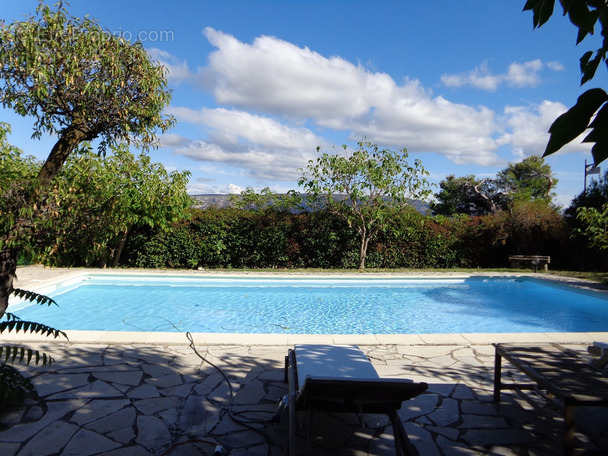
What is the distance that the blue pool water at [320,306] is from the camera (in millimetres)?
8242

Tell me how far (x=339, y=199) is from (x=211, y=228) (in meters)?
4.48

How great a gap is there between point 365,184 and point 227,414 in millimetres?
10890

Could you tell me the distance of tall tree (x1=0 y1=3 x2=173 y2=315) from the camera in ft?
13.3

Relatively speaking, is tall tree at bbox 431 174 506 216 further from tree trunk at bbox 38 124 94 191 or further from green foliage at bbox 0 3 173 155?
tree trunk at bbox 38 124 94 191

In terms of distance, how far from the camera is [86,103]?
429cm

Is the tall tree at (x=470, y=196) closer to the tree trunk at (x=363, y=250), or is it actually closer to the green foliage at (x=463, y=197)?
the green foliage at (x=463, y=197)

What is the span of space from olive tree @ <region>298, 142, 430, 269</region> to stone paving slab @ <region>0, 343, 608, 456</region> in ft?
29.8

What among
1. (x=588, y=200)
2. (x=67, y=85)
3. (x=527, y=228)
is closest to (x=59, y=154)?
(x=67, y=85)

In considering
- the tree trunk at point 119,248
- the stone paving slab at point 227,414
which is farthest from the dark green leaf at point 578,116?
the tree trunk at point 119,248

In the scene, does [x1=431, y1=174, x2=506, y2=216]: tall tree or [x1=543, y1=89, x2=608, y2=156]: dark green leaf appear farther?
[x1=431, y1=174, x2=506, y2=216]: tall tree

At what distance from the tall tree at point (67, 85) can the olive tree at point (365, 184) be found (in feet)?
30.5

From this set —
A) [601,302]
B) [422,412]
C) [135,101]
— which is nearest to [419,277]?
[601,302]

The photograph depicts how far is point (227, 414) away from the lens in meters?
3.63

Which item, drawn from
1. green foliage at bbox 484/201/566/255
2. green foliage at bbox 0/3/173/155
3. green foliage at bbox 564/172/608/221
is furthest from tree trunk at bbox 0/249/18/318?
green foliage at bbox 564/172/608/221
